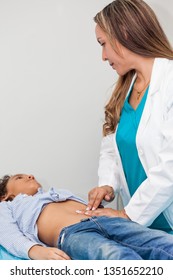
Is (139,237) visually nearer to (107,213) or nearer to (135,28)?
(107,213)

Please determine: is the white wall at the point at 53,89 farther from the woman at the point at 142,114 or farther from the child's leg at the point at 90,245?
the child's leg at the point at 90,245

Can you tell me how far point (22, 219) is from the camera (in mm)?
1757

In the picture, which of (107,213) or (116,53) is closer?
(107,213)

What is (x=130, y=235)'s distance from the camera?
1.51 meters

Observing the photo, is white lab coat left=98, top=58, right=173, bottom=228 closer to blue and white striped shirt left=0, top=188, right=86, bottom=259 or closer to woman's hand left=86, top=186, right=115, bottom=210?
woman's hand left=86, top=186, right=115, bottom=210

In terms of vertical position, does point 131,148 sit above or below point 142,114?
below

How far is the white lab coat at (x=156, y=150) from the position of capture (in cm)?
157

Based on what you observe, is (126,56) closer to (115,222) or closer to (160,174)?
(160,174)

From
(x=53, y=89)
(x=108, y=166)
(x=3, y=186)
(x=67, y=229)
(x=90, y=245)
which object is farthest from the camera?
(x=53, y=89)

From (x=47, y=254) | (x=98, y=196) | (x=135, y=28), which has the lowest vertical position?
(x=47, y=254)

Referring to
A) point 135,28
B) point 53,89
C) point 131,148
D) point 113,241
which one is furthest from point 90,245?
point 53,89

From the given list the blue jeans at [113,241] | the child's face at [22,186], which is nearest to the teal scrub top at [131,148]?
the blue jeans at [113,241]

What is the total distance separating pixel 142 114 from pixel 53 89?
71 cm

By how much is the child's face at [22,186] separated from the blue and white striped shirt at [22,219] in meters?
0.11
